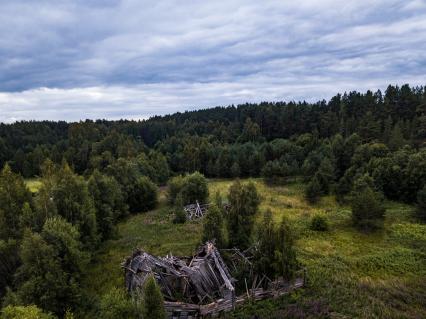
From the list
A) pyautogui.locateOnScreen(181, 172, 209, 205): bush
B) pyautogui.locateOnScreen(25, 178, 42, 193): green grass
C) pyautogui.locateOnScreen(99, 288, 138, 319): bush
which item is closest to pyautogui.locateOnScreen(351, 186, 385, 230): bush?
pyautogui.locateOnScreen(181, 172, 209, 205): bush

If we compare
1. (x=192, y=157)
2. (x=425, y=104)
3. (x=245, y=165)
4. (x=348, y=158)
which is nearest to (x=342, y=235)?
(x=348, y=158)

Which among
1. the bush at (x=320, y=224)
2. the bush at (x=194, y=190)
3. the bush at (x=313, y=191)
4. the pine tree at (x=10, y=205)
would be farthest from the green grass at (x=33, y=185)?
the bush at (x=320, y=224)

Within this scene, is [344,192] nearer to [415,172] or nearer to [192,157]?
[415,172]

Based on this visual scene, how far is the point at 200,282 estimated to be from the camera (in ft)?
74.0

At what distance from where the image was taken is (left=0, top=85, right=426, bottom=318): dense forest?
78.6 ft

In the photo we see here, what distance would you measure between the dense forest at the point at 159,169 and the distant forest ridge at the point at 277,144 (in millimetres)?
303

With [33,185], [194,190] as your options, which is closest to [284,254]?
[194,190]

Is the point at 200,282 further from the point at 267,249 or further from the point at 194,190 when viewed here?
the point at 194,190

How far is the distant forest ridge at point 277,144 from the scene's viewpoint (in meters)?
65.9

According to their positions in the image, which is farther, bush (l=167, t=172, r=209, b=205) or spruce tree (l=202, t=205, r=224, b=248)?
bush (l=167, t=172, r=209, b=205)

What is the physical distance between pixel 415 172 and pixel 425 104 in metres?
40.2

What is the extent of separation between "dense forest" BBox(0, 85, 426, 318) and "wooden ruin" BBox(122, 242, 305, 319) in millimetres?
4227

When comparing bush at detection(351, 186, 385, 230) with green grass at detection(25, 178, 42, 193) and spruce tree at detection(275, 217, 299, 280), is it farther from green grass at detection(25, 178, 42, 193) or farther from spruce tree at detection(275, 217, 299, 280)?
green grass at detection(25, 178, 42, 193)

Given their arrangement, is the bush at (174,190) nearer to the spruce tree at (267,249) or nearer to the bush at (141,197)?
the bush at (141,197)
